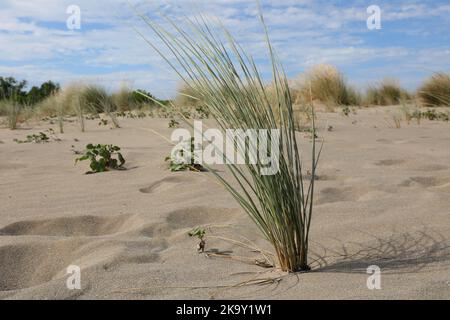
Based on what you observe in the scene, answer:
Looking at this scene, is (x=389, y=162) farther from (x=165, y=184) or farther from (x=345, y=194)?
(x=165, y=184)

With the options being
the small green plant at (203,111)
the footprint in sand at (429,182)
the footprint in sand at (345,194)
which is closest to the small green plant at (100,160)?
the small green plant at (203,111)

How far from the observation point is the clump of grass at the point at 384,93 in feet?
43.2

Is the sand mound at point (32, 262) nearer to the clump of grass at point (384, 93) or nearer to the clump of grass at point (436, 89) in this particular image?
the clump of grass at point (436, 89)

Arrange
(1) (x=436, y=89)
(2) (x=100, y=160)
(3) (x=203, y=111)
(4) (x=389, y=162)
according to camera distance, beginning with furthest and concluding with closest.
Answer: (1) (x=436, y=89)
(3) (x=203, y=111)
(4) (x=389, y=162)
(2) (x=100, y=160)

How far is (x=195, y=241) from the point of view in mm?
2584

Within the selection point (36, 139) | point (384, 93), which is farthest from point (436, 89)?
point (36, 139)

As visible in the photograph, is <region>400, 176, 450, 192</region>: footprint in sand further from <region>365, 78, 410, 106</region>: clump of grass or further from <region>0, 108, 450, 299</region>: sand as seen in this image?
<region>365, 78, 410, 106</region>: clump of grass

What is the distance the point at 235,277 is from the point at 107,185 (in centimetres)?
195

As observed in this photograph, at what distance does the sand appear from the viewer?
1973 mm

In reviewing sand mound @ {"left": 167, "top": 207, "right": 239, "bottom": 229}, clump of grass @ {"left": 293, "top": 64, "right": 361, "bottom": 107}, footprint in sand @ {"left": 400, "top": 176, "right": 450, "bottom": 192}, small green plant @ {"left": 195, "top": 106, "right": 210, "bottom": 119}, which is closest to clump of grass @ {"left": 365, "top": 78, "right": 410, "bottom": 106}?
clump of grass @ {"left": 293, "top": 64, "right": 361, "bottom": 107}

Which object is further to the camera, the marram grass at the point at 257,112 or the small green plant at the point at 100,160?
the small green plant at the point at 100,160

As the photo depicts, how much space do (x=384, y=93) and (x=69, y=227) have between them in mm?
11514

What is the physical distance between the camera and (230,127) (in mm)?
2070
